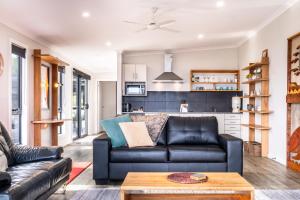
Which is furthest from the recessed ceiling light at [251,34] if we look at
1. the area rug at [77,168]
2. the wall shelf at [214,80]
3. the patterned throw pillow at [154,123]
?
the area rug at [77,168]

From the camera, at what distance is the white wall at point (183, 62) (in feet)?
28.5

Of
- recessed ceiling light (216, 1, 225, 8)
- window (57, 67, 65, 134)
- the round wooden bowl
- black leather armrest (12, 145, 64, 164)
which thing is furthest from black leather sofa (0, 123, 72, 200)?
window (57, 67, 65, 134)

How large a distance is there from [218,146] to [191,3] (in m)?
2.26

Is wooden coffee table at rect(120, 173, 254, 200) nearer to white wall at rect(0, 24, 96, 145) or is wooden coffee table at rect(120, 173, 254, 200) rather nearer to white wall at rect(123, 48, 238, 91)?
white wall at rect(0, 24, 96, 145)

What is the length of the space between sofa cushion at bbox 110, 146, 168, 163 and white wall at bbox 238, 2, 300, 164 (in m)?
2.69

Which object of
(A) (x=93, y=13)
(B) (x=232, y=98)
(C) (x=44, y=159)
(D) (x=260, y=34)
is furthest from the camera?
(B) (x=232, y=98)

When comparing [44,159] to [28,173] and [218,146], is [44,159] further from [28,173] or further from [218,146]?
[218,146]

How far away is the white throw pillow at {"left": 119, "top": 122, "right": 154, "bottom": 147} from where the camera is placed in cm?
414

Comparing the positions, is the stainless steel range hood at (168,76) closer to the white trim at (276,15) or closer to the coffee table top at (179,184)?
the white trim at (276,15)

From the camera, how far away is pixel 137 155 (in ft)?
12.8

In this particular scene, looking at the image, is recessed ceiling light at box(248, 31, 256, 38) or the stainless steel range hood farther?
the stainless steel range hood

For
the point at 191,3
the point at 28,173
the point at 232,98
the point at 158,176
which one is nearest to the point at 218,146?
the point at 158,176

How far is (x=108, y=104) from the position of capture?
12.8 m

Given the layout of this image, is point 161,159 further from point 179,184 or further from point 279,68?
point 279,68
